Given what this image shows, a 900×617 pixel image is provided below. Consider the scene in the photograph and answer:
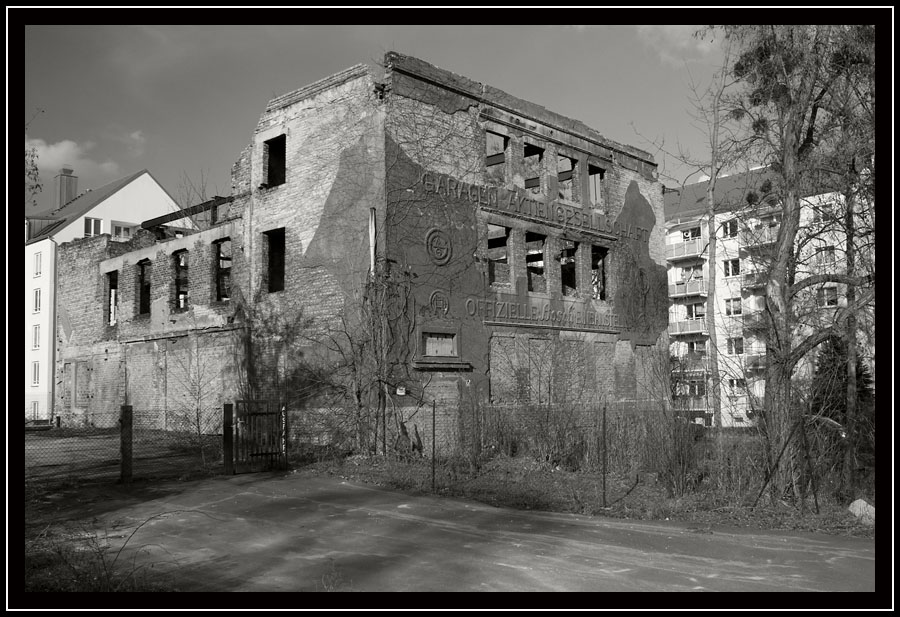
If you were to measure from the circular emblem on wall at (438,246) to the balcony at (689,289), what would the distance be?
107 ft

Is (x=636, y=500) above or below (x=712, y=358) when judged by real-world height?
below

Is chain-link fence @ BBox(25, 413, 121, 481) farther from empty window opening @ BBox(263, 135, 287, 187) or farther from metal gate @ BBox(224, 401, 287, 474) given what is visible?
empty window opening @ BBox(263, 135, 287, 187)

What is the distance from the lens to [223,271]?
27766 mm

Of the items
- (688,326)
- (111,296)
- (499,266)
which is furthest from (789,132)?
(688,326)

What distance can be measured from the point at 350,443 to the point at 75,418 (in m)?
16.7

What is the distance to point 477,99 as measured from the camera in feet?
65.8

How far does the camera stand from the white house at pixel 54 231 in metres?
39.9

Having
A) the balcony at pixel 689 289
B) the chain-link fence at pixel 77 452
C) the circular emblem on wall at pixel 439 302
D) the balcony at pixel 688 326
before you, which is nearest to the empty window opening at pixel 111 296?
the chain-link fence at pixel 77 452

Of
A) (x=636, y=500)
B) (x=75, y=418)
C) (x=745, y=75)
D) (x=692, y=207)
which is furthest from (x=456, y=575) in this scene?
(x=692, y=207)

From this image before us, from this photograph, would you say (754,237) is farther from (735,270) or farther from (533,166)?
(735,270)

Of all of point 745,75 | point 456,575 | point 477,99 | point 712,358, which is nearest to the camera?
point 456,575

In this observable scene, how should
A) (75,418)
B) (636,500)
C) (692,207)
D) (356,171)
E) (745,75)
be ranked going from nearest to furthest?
(636,500), (745,75), (356,171), (75,418), (692,207)

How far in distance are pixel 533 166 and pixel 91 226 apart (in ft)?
95.1

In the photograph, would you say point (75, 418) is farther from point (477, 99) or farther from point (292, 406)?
point (477, 99)
